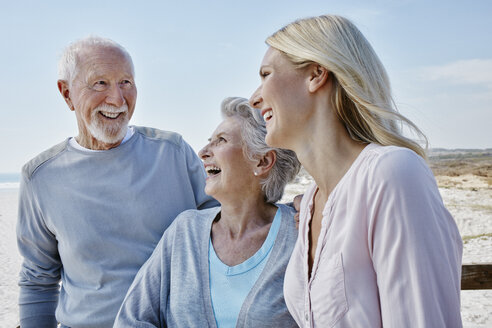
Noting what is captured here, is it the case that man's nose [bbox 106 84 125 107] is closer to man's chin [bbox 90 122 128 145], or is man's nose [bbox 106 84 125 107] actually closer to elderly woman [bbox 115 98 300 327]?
man's chin [bbox 90 122 128 145]

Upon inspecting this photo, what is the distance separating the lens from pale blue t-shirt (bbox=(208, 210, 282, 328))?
1.90 m

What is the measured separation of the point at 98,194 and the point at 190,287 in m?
0.80

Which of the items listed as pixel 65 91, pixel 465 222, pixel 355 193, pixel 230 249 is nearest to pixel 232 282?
pixel 230 249

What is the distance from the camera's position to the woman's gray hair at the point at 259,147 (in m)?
2.12

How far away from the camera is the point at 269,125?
1.48 m

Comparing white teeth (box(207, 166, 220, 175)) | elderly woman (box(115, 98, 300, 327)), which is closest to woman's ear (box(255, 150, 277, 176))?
elderly woman (box(115, 98, 300, 327))

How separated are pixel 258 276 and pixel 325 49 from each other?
3.33 feet

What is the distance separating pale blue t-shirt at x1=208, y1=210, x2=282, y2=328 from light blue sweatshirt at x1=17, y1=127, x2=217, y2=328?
1.90 feet

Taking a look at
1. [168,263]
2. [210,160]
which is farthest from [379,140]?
[168,263]

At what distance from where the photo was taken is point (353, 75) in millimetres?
1284

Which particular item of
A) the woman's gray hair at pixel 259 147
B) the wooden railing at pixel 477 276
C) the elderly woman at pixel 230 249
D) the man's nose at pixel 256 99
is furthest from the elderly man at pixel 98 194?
the wooden railing at pixel 477 276

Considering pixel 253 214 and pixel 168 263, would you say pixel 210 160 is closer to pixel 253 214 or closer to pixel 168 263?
pixel 253 214

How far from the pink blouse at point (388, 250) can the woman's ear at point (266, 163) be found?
0.86 m

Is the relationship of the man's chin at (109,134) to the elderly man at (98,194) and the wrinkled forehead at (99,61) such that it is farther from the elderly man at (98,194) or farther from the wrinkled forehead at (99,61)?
the wrinkled forehead at (99,61)
